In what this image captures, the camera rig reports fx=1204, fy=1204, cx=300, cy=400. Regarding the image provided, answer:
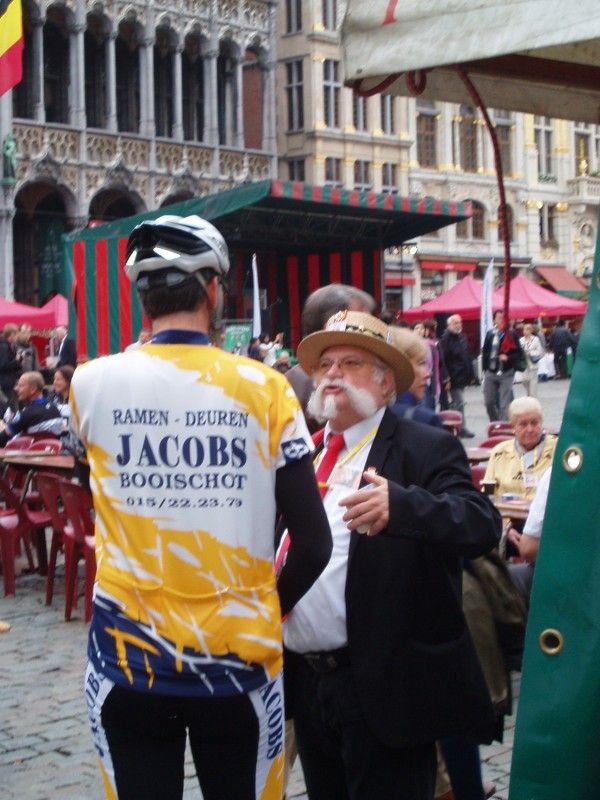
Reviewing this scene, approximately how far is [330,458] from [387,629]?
468 millimetres

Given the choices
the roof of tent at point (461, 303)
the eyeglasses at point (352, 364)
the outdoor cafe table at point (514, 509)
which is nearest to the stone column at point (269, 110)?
the roof of tent at point (461, 303)

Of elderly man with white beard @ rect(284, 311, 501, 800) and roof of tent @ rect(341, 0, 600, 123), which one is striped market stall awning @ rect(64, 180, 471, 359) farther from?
roof of tent @ rect(341, 0, 600, 123)

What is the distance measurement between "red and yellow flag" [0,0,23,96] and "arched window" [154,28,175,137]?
22952mm

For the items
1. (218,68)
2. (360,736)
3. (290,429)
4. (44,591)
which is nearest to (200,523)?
(290,429)

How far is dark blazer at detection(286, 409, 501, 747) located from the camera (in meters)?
2.57

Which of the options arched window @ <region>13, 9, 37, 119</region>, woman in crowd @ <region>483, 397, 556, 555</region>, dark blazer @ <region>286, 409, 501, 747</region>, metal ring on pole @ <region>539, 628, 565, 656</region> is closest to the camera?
metal ring on pole @ <region>539, 628, 565, 656</region>

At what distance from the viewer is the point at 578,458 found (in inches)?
64.2

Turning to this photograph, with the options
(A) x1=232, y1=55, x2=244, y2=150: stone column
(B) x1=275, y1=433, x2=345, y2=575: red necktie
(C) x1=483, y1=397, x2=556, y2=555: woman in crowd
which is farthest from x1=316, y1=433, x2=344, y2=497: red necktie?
(A) x1=232, y1=55, x2=244, y2=150: stone column

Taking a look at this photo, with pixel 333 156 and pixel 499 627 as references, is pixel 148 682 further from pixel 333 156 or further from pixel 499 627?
pixel 333 156

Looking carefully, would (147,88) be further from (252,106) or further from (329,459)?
(329,459)

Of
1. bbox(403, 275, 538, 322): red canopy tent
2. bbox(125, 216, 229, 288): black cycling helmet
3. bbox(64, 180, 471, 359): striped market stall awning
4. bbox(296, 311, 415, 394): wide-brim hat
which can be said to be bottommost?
bbox(296, 311, 415, 394): wide-brim hat

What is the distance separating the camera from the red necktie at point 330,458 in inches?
112

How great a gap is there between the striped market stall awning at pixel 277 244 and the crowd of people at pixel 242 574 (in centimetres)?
1890

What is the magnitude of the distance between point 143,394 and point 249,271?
2772 cm
